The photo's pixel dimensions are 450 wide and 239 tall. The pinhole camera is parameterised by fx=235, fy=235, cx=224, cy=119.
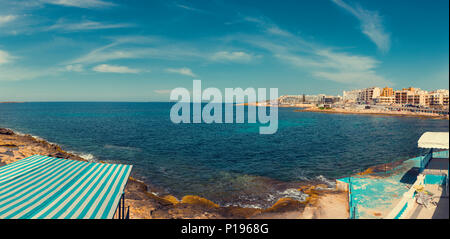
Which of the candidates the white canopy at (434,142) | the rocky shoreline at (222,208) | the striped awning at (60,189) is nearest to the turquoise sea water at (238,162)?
the rocky shoreline at (222,208)

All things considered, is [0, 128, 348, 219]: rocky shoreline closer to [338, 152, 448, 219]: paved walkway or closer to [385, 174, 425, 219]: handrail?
[338, 152, 448, 219]: paved walkway

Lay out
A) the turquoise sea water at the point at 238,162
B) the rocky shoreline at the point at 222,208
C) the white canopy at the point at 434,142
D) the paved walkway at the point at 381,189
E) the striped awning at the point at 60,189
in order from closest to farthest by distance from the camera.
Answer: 1. the striped awning at the point at 60,189
2. the paved walkway at the point at 381,189
3. the white canopy at the point at 434,142
4. the rocky shoreline at the point at 222,208
5. the turquoise sea water at the point at 238,162

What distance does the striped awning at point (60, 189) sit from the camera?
7094mm

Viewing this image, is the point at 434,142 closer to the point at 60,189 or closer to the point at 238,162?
the point at 60,189

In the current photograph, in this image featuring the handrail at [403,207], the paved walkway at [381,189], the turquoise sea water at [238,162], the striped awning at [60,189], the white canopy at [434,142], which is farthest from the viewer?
the turquoise sea water at [238,162]

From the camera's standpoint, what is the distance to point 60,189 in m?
8.60

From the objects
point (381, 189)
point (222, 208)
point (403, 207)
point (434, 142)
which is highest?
point (434, 142)

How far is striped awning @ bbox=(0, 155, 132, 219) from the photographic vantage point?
23.3 ft

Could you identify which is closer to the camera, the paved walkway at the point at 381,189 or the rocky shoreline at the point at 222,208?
the paved walkway at the point at 381,189

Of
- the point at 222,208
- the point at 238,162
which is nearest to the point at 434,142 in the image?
the point at 222,208

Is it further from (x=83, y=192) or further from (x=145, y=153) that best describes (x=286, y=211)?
(x=145, y=153)

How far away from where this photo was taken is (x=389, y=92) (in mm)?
188250

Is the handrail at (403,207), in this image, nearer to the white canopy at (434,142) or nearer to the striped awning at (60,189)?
the white canopy at (434,142)
